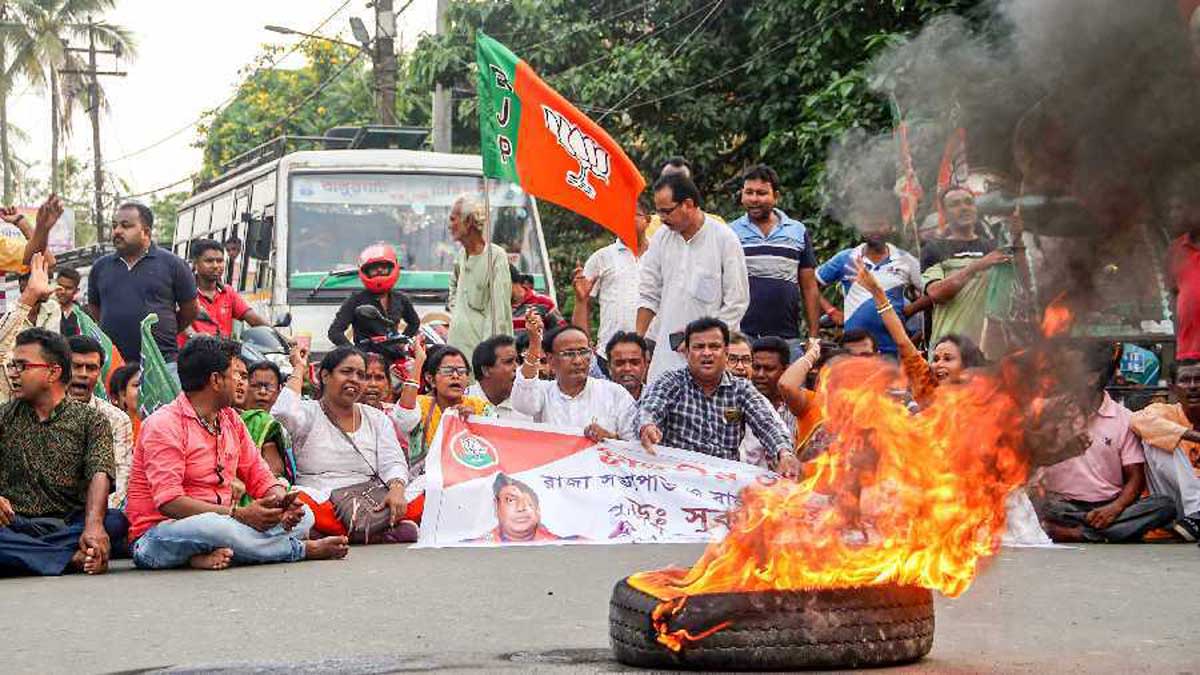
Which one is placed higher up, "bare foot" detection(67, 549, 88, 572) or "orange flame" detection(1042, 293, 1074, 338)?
"orange flame" detection(1042, 293, 1074, 338)

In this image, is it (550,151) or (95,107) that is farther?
(95,107)

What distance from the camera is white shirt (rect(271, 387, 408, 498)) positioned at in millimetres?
9555

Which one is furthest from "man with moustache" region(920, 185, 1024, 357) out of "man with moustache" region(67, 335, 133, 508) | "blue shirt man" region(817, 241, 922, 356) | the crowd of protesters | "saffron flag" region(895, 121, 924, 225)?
"man with moustache" region(67, 335, 133, 508)

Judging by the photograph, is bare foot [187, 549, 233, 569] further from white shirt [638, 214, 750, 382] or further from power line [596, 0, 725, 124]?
power line [596, 0, 725, 124]

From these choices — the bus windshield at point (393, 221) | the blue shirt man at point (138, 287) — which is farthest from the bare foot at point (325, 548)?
the bus windshield at point (393, 221)

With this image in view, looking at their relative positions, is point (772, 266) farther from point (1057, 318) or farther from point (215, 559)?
point (1057, 318)

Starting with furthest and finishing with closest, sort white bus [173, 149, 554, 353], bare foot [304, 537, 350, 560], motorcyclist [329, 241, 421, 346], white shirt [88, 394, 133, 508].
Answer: white bus [173, 149, 554, 353] → motorcyclist [329, 241, 421, 346] → white shirt [88, 394, 133, 508] → bare foot [304, 537, 350, 560]

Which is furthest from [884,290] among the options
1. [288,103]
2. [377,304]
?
[288,103]

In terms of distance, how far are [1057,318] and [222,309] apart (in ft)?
26.7

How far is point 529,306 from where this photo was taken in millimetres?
14297

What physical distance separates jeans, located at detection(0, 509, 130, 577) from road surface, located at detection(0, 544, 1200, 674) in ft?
0.35

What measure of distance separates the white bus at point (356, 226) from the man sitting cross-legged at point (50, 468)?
715cm

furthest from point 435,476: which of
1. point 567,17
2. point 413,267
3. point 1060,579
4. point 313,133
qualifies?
point 313,133

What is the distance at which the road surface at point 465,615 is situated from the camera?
538 centimetres
